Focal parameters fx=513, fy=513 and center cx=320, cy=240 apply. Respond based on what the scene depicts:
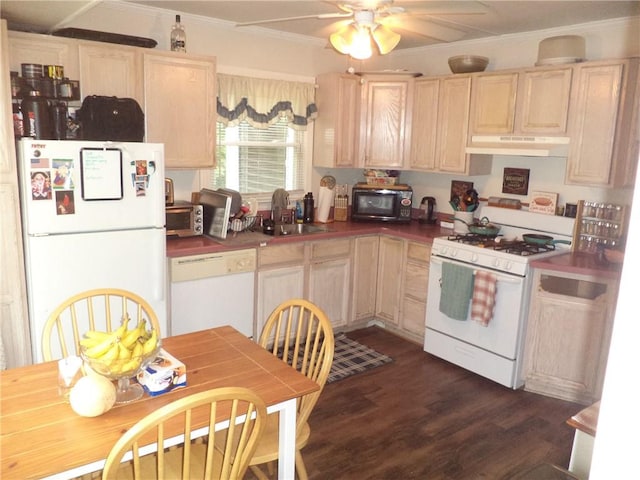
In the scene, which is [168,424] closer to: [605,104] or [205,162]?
[205,162]

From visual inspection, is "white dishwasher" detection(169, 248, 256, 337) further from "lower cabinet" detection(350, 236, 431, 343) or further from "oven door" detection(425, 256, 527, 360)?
"oven door" detection(425, 256, 527, 360)

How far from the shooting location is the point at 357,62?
4.81m

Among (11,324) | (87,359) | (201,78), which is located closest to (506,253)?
(201,78)

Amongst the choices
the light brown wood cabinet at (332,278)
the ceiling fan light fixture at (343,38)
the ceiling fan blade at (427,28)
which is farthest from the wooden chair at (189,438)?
the ceiling fan blade at (427,28)

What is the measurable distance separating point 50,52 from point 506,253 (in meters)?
3.07

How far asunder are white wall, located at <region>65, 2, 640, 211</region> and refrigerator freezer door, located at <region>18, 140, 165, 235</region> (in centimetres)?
86

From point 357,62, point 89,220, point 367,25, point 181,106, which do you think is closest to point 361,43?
point 367,25

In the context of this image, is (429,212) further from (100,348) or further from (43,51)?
(100,348)

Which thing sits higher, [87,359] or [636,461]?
[636,461]

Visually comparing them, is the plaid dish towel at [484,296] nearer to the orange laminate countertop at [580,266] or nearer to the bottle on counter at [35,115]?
the orange laminate countertop at [580,266]

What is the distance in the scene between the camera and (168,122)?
135 inches

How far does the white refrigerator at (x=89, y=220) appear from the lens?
268 centimetres

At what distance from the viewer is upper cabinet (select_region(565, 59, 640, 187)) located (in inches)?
127

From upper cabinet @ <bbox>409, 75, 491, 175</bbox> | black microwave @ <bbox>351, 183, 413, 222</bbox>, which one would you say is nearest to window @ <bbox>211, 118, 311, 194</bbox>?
black microwave @ <bbox>351, 183, 413, 222</bbox>
